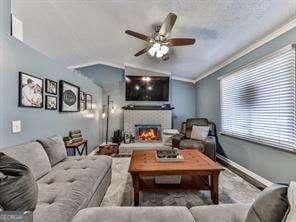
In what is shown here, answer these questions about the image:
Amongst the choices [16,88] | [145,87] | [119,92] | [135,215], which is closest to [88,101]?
[119,92]

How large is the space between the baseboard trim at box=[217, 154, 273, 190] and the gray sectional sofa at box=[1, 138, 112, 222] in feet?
7.62

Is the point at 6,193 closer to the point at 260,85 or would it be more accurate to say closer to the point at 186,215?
the point at 186,215

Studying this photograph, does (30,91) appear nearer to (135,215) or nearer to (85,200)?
(85,200)

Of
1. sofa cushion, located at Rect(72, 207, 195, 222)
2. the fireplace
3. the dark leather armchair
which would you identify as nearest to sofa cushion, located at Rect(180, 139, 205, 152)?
the dark leather armchair

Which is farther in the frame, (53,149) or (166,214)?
(53,149)

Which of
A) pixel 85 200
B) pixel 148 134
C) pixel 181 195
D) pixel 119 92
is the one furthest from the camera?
pixel 119 92

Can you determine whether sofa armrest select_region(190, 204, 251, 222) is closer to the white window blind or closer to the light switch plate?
the white window blind

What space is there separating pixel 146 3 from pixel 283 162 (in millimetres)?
2770

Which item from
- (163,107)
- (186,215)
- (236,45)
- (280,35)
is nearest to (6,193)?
(186,215)

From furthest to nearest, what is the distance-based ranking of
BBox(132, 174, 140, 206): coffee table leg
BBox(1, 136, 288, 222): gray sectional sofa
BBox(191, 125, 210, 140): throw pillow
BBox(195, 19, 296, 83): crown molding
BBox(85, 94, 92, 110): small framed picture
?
BBox(85, 94, 92, 110): small framed picture
BBox(191, 125, 210, 140): throw pillow
BBox(195, 19, 296, 83): crown molding
BBox(132, 174, 140, 206): coffee table leg
BBox(1, 136, 288, 222): gray sectional sofa

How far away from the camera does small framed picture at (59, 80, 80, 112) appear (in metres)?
3.79

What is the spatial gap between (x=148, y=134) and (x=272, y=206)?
Result: 235 inches

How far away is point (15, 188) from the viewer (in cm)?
88

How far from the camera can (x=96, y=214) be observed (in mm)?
1294
